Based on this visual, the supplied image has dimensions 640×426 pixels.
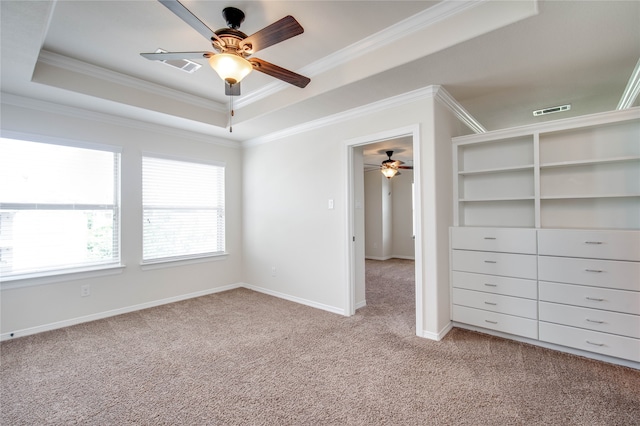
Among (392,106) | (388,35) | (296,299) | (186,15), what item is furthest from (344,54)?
(296,299)

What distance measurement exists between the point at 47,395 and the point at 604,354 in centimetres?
423

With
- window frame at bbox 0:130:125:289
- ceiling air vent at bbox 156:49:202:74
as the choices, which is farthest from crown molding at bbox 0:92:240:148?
ceiling air vent at bbox 156:49:202:74

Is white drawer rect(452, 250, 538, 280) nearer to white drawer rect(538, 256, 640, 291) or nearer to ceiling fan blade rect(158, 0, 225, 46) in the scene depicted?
white drawer rect(538, 256, 640, 291)

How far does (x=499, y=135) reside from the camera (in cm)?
307

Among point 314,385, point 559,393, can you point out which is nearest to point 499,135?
point 559,393

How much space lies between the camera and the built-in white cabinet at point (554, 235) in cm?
242

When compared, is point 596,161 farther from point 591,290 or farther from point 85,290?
point 85,290

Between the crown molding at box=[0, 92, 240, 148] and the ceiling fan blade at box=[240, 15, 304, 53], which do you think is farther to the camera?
the crown molding at box=[0, 92, 240, 148]

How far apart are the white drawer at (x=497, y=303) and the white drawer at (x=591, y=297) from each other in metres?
0.15

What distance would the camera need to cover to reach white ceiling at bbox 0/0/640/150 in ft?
6.72

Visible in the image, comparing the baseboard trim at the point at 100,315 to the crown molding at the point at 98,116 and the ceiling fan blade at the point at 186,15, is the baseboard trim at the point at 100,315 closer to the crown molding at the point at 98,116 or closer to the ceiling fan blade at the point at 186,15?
the crown molding at the point at 98,116

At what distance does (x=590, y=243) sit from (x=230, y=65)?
126 inches

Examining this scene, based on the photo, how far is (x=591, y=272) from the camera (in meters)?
2.49

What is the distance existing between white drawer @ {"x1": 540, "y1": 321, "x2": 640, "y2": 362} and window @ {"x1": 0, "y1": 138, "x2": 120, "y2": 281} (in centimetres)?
476
